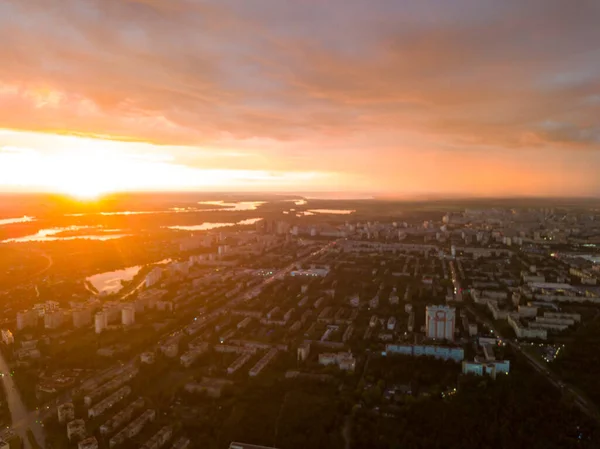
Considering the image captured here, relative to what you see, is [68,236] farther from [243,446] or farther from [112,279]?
[243,446]

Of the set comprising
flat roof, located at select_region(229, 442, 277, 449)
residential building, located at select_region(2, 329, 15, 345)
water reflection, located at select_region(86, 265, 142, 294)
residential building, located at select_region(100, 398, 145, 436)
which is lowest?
water reflection, located at select_region(86, 265, 142, 294)

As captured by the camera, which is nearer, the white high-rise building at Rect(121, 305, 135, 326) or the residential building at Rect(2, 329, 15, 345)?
the residential building at Rect(2, 329, 15, 345)

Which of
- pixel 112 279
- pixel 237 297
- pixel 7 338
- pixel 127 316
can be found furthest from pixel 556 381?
pixel 112 279

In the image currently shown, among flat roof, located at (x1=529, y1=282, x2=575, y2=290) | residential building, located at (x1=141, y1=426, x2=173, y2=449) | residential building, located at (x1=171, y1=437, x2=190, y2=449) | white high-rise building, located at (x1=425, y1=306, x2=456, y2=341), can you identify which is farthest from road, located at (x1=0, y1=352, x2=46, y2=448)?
flat roof, located at (x1=529, y1=282, x2=575, y2=290)

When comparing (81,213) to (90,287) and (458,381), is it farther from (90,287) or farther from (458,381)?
(458,381)

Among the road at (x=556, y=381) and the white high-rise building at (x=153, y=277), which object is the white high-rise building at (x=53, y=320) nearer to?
the white high-rise building at (x=153, y=277)

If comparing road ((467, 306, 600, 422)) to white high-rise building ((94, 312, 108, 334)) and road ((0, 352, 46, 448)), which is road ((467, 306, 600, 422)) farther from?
white high-rise building ((94, 312, 108, 334))
